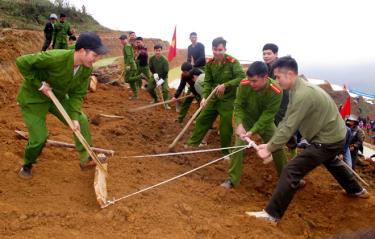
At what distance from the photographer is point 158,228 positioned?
11.4 feet

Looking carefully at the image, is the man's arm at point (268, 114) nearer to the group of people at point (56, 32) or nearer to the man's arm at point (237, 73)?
the man's arm at point (237, 73)

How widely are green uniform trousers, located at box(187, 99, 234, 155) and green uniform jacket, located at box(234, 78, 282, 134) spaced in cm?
81

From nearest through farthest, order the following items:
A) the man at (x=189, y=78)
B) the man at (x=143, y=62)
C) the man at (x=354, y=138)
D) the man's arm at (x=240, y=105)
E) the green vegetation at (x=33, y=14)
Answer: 1. the man's arm at (x=240, y=105)
2. the man at (x=354, y=138)
3. the man at (x=189, y=78)
4. the man at (x=143, y=62)
5. the green vegetation at (x=33, y=14)

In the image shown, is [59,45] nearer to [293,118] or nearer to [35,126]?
[35,126]

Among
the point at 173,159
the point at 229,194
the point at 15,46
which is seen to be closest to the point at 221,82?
the point at 173,159

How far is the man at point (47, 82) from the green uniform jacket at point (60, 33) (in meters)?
8.75

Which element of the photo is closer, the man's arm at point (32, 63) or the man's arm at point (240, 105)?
the man's arm at point (32, 63)

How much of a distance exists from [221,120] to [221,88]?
0.63 meters

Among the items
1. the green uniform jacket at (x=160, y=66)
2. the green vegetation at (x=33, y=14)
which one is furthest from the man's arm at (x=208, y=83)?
the green vegetation at (x=33, y=14)

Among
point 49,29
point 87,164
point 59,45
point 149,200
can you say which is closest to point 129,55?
point 59,45

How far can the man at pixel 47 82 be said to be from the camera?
390 cm

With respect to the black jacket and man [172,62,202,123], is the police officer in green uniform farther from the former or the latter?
the black jacket

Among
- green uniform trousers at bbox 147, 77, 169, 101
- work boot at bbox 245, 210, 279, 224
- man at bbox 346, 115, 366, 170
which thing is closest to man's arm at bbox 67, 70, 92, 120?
work boot at bbox 245, 210, 279, 224

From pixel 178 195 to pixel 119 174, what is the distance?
83 centimetres
